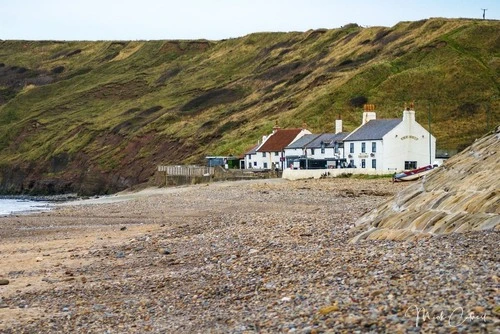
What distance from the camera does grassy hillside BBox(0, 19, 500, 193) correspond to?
351ft

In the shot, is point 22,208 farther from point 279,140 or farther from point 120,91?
point 120,91

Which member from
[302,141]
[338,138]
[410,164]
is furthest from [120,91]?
[410,164]

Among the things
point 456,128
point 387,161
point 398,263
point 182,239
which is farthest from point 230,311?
point 456,128

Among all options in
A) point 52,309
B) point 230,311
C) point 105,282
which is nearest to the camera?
point 230,311

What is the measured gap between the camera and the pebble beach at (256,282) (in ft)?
37.6

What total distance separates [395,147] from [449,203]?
174 feet

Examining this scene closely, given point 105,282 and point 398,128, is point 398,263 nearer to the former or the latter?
point 105,282

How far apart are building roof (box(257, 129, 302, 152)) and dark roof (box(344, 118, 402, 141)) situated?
1366cm

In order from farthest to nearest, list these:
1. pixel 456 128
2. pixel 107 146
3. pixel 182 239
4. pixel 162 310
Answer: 1. pixel 107 146
2. pixel 456 128
3. pixel 182 239
4. pixel 162 310

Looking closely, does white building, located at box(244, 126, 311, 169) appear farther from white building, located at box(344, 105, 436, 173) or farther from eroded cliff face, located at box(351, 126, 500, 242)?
eroded cliff face, located at box(351, 126, 500, 242)

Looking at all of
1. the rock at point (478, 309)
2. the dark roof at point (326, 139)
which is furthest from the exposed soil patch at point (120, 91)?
the rock at point (478, 309)

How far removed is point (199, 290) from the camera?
16250 mm

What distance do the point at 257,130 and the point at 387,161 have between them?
4271 cm

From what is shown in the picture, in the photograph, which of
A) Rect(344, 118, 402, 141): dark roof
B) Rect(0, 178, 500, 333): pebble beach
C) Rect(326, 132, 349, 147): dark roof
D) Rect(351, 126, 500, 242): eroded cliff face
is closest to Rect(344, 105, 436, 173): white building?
Rect(344, 118, 402, 141): dark roof
